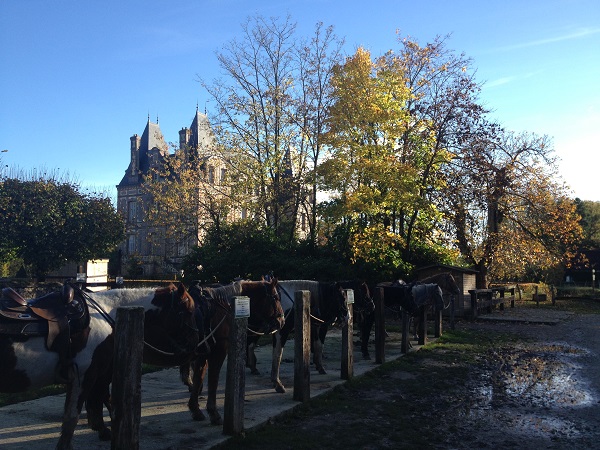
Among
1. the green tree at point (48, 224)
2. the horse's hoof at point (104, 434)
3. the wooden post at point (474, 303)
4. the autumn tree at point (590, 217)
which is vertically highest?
the autumn tree at point (590, 217)

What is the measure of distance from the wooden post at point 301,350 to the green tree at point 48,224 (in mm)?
25186

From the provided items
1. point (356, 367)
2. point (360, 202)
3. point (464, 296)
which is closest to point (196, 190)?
point (360, 202)

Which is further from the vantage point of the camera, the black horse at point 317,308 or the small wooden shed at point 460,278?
the small wooden shed at point 460,278

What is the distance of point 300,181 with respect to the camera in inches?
960

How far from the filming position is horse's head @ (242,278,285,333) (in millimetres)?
7898

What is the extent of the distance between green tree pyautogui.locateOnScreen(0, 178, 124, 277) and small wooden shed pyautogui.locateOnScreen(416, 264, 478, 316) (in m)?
20.5

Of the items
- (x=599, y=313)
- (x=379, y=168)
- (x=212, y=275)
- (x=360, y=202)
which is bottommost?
(x=599, y=313)

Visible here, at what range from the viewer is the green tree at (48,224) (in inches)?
1111

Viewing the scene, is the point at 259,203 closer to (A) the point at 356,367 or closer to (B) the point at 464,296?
(B) the point at 464,296

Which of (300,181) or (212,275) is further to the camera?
(300,181)

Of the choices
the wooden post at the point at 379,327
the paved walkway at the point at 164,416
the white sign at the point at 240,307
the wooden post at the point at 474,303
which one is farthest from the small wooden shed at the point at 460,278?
the white sign at the point at 240,307

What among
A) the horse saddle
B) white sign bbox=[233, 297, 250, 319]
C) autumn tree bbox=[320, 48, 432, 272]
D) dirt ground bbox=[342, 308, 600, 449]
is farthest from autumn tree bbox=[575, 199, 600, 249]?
the horse saddle

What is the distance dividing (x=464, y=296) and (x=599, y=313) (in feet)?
30.3

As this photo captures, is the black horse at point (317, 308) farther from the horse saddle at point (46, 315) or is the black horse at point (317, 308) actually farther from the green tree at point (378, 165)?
the green tree at point (378, 165)
